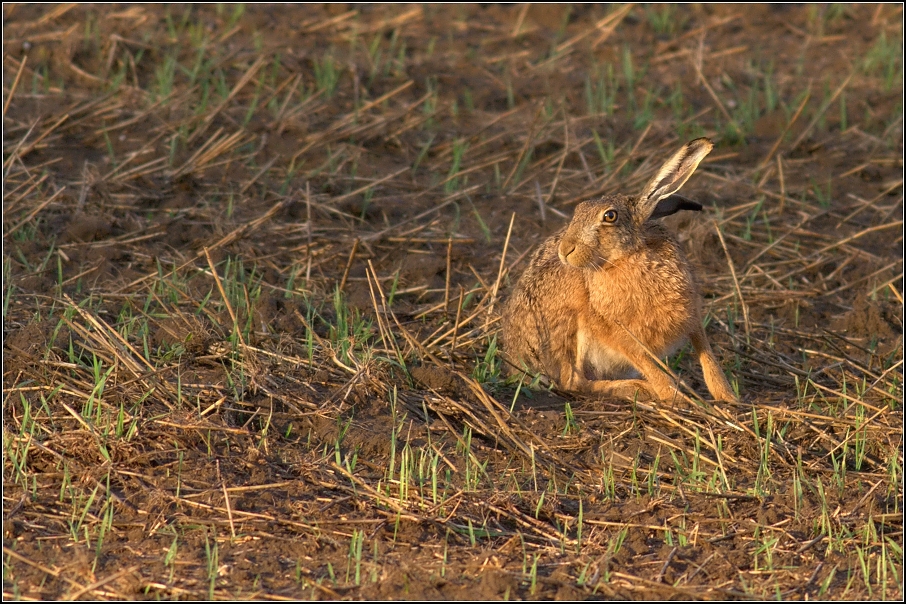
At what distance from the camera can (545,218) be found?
7539 millimetres

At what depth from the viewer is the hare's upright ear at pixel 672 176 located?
5.22 meters

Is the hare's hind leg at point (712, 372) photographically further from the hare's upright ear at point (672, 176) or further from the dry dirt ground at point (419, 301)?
the hare's upright ear at point (672, 176)

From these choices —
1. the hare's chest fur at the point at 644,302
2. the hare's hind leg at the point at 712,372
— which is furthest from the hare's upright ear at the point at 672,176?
the hare's hind leg at the point at 712,372

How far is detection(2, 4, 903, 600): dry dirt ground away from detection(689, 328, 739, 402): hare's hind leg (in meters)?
0.22

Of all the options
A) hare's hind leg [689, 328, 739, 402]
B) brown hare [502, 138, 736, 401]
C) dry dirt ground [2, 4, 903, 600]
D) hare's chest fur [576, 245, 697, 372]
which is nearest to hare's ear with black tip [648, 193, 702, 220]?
brown hare [502, 138, 736, 401]

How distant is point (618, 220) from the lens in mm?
5301

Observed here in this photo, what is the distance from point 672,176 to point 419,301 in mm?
1876

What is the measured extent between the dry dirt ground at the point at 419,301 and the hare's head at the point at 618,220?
696 mm

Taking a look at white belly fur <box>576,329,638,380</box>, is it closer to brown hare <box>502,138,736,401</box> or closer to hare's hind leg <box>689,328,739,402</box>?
brown hare <box>502,138,736,401</box>

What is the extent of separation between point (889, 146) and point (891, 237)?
123cm

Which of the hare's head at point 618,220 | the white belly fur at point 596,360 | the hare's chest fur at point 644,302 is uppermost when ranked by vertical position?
the hare's head at point 618,220

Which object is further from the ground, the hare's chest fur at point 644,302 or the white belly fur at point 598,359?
the hare's chest fur at point 644,302

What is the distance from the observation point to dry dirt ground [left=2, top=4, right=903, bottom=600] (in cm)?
413

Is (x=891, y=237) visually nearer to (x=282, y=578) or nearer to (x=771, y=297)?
(x=771, y=297)
